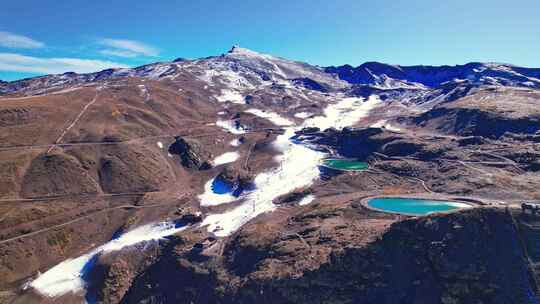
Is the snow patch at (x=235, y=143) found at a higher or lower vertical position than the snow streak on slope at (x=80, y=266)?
higher

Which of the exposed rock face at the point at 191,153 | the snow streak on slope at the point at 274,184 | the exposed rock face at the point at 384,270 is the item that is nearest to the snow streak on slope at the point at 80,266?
the snow streak on slope at the point at 274,184

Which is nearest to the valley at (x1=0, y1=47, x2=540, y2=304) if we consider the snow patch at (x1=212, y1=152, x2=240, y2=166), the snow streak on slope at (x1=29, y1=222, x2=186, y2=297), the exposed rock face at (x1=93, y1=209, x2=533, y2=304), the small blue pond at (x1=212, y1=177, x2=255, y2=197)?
the exposed rock face at (x1=93, y1=209, x2=533, y2=304)

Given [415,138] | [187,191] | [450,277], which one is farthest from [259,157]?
[450,277]

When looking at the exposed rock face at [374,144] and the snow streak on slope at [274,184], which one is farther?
the exposed rock face at [374,144]

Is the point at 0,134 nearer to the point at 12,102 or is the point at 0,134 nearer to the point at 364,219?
the point at 12,102

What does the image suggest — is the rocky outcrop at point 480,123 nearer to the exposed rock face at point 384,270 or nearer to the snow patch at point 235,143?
the exposed rock face at point 384,270

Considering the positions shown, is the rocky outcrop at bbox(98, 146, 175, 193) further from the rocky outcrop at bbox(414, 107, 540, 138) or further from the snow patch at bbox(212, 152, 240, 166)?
the rocky outcrop at bbox(414, 107, 540, 138)

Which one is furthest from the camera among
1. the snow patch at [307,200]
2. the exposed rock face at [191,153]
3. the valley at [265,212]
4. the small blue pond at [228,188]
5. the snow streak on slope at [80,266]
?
the exposed rock face at [191,153]
